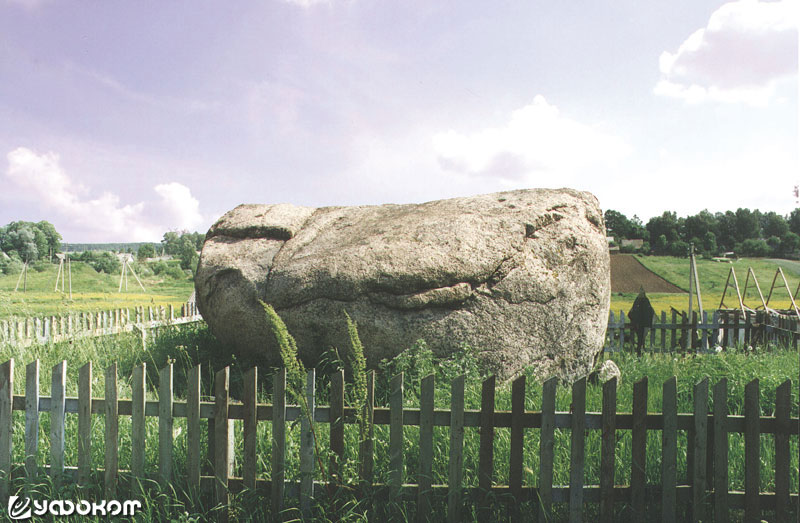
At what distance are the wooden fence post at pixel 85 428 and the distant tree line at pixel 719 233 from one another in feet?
129

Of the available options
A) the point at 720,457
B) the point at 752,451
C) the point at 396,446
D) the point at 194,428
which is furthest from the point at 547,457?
the point at 194,428

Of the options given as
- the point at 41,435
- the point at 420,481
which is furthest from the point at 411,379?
the point at 41,435

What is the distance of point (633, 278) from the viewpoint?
27906 mm

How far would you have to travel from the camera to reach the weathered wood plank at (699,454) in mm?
3186

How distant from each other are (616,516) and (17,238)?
211 ft

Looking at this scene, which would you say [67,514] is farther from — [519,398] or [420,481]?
[519,398]

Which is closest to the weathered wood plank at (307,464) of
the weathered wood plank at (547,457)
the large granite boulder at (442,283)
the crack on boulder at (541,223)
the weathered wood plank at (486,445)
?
the weathered wood plank at (486,445)

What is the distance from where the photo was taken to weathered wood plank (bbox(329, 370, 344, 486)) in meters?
3.19

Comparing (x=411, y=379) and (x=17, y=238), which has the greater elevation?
(x=17, y=238)

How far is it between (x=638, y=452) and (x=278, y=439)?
2.31 meters

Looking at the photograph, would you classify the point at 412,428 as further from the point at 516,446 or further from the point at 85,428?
the point at 85,428

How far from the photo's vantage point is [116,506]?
3355 mm

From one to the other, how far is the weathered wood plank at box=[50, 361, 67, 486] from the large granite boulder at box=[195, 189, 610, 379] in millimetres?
2417

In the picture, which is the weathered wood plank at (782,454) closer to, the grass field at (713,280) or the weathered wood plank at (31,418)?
the weathered wood plank at (31,418)
